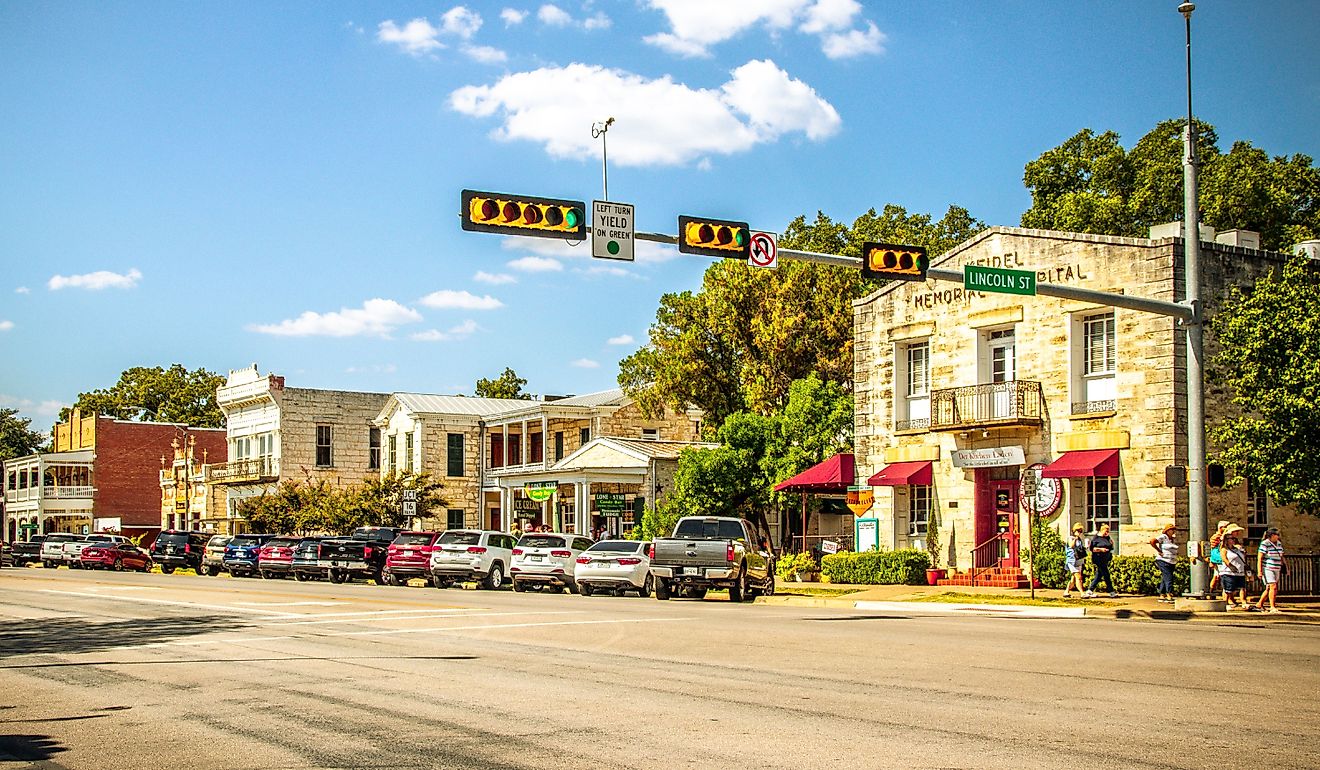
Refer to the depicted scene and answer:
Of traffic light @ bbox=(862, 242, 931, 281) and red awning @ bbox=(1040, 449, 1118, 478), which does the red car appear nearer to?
red awning @ bbox=(1040, 449, 1118, 478)

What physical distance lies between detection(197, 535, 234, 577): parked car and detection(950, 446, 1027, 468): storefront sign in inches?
1069

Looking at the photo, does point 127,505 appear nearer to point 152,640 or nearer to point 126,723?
point 152,640

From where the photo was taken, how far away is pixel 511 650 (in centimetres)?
1652

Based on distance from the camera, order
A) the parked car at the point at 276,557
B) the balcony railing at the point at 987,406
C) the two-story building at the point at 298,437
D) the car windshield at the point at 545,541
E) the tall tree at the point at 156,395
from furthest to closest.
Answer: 1. the tall tree at the point at 156,395
2. the two-story building at the point at 298,437
3. the parked car at the point at 276,557
4. the car windshield at the point at 545,541
5. the balcony railing at the point at 987,406

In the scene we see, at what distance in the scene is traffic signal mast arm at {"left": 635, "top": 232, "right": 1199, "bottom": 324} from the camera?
20344mm

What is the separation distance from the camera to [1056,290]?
21891 mm

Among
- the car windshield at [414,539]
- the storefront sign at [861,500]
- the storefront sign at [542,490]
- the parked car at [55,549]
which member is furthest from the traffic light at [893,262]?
the parked car at [55,549]

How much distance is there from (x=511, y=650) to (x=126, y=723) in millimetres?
6303

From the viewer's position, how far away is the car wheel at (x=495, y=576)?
118ft

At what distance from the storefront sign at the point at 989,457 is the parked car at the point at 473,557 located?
38.4ft

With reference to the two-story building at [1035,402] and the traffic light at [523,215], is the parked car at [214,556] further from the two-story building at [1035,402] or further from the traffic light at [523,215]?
the traffic light at [523,215]

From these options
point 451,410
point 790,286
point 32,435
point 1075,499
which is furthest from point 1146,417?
point 32,435

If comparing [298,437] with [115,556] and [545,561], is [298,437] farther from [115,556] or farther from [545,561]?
[545,561]

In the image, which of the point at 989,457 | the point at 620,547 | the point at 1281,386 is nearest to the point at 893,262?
the point at 1281,386
